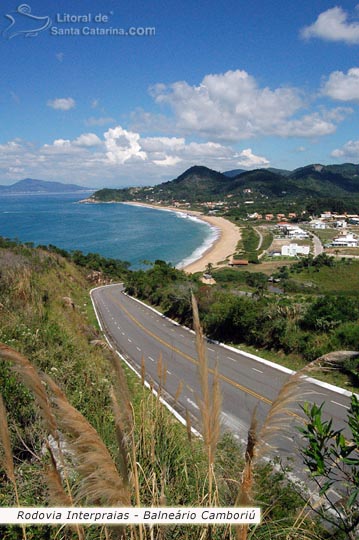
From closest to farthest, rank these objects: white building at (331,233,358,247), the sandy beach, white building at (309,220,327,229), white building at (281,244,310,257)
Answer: the sandy beach < white building at (281,244,310,257) < white building at (331,233,358,247) < white building at (309,220,327,229)

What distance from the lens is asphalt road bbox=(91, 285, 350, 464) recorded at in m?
8.68

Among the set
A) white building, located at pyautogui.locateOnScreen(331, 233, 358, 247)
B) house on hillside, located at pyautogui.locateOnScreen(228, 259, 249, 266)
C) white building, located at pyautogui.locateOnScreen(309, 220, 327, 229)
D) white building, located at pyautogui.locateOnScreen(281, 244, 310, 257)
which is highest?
white building, located at pyautogui.locateOnScreen(309, 220, 327, 229)

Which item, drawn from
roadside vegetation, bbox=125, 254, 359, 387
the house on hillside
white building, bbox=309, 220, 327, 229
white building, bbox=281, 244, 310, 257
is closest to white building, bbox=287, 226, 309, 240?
white building, bbox=309, 220, 327, 229

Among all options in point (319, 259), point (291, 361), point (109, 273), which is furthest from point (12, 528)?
point (319, 259)

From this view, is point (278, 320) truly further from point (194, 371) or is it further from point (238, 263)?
point (238, 263)

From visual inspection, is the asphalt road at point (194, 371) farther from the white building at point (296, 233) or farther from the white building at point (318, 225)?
the white building at point (318, 225)

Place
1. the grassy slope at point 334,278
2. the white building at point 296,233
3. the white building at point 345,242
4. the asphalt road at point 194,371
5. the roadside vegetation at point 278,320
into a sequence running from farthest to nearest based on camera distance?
the white building at point 296,233, the white building at point 345,242, the grassy slope at point 334,278, the roadside vegetation at point 278,320, the asphalt road at point 194,371

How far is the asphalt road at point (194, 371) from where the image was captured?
28.5 feet

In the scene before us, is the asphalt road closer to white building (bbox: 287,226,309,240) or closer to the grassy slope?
the grassy slope

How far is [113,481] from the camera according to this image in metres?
1.41

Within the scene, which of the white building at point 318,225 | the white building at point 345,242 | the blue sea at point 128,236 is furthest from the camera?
the white building at point 318,225

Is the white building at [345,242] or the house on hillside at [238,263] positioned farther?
the white building at [345,242]

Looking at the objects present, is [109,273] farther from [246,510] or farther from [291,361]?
[246,510]

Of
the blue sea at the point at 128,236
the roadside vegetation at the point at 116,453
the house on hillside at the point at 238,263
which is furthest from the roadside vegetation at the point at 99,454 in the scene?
the blue sea at the point at 128,236
